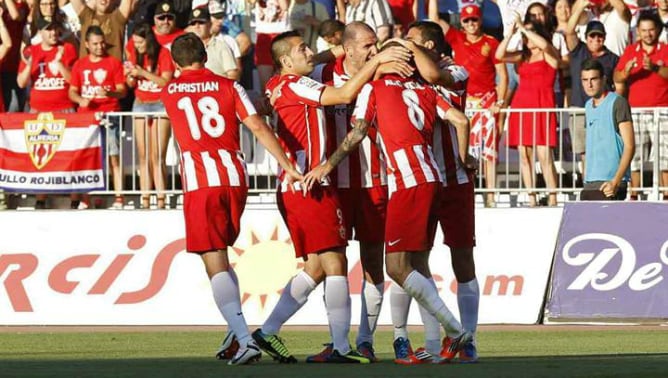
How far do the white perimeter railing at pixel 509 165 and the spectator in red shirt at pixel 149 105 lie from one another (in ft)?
0.14

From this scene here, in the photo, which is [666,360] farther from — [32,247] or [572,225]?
[32,247]

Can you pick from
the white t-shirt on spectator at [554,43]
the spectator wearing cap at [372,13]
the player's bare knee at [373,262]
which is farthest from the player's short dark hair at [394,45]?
the spectator wearing cap at [372,13]

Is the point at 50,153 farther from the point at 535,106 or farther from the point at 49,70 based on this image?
the point at 535,106

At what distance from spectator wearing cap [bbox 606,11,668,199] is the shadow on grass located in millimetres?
6914

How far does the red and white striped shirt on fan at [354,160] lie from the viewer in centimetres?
1236

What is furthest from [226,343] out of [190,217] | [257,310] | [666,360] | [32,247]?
[32,247]

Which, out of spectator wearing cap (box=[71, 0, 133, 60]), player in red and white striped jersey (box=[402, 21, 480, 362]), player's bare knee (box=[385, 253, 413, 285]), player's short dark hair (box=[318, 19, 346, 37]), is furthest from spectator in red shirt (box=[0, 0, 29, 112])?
player's bare knee (box=[385, 253, 413, 285])

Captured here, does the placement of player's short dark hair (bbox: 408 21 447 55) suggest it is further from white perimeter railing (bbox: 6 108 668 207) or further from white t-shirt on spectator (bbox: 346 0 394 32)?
white t-shirt on spectator (bbox: 346 0 394 32)

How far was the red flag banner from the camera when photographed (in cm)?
1967

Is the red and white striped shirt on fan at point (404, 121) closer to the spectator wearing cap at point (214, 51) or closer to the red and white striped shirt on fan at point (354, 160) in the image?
the red and white striped shirt on fan at point (354, 160)

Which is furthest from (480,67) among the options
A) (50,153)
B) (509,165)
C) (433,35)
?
(433,35)

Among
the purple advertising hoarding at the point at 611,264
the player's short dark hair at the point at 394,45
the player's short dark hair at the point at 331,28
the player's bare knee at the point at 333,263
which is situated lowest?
the purple advertising hoarding at the point at 611,264

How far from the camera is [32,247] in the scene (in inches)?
757

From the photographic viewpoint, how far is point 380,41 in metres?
19.2
